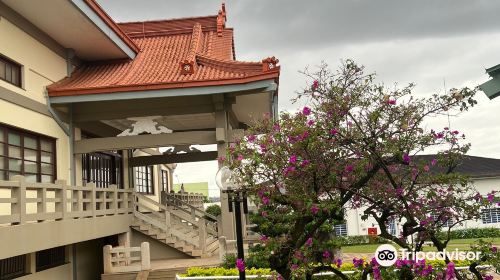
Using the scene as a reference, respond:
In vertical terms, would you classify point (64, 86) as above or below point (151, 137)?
above

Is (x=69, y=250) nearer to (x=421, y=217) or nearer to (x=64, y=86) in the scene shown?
(x=64, y=86)

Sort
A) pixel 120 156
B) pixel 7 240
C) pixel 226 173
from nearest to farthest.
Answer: pixel 226 173 → pixel 7 240 → pixel 120 156

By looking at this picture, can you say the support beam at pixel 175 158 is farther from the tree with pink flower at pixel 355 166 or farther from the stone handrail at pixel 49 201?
the tree with pink flower at pixel 355 166

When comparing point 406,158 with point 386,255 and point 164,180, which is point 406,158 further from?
point 164,180

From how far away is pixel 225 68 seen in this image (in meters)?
13.3

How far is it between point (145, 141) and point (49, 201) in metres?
3.86

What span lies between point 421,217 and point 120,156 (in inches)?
540

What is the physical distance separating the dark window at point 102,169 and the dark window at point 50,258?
8.33ft

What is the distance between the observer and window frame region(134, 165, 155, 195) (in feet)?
65.6

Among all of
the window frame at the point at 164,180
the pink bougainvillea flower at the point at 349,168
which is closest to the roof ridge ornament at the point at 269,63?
the pink bougainvillea flower at the point at 349,168

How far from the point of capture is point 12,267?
10.3 meters

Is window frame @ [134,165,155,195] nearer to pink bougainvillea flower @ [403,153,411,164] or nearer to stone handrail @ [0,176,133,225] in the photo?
stone handrail @ [0,176,133,225]

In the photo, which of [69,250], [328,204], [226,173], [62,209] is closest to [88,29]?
[62,209]

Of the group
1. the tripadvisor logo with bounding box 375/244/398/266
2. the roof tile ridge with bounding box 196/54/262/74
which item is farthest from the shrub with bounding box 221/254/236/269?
the tripadvisor logo with bounding box 375/244/398/266
